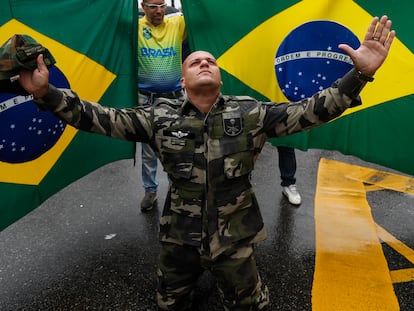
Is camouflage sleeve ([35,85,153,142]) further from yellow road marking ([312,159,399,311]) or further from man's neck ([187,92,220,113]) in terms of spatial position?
yellow road marking ([312,159,399,311])

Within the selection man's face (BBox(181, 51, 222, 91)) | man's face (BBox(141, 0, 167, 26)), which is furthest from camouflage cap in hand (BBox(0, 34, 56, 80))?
man's face (BBox(141, 0, 167, 26))

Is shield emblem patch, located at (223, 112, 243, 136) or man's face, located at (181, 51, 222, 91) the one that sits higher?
man's face, located at (181, 51, 222, 91)

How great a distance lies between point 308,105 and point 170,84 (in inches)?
61.3

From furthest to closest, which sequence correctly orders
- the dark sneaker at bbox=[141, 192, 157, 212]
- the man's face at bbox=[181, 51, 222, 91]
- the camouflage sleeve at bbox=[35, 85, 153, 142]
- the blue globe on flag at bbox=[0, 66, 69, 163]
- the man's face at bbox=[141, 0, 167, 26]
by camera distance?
the dark sneaker at bbox=[141, 192, 157, 212] < the man's face at bbox=[141, 0, 167, 26] < the blue globe on flag at bbox=[0, 66, 69, 163] < the man's face at bbox=[181, 51, 222, 91] < the camouflage sleeve at bbox=[35, 85, 153, 142]

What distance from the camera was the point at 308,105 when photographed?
2.00m

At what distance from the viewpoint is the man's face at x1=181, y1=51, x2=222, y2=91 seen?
6.70 feet

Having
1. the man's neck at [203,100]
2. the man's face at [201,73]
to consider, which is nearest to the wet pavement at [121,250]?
the man's neck at [203,100]

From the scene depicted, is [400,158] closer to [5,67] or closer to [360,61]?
[360,61]

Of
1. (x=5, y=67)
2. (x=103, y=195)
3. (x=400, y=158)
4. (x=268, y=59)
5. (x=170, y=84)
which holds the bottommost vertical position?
(x=103, y=195)

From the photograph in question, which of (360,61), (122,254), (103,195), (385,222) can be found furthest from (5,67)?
(385,222)

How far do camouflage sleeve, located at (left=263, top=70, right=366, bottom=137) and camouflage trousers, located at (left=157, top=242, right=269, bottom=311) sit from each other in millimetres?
710

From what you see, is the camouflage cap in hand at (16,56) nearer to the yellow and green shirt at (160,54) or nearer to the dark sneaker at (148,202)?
the yellow and green shirt at (160,54)

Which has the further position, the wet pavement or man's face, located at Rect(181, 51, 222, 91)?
the wet pavement

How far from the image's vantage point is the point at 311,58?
3.07 meters
